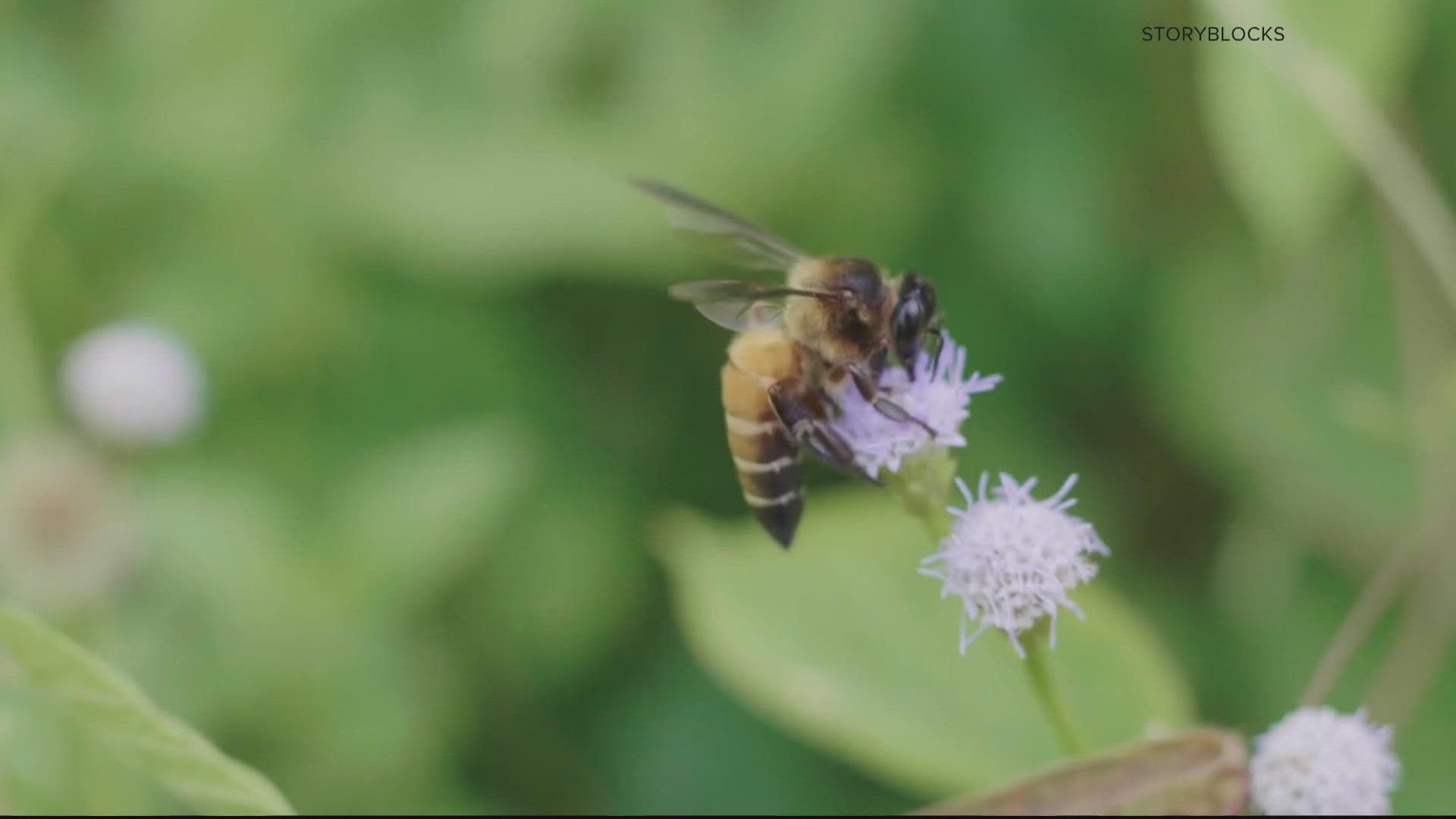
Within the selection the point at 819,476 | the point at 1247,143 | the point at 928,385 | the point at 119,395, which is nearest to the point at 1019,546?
the point at 928,385

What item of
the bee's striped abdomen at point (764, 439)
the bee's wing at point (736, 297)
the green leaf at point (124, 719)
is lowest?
the green leaf at point (124, 719)

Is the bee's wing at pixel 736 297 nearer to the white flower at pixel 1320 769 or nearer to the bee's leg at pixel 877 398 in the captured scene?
the bee's leg at pixel 877 398

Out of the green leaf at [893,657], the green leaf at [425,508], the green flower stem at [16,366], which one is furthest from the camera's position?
the green leaf at [425,508]

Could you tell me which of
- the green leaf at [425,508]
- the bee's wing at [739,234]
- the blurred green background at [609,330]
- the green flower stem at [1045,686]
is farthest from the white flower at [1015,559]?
the green leaf at [425,508]

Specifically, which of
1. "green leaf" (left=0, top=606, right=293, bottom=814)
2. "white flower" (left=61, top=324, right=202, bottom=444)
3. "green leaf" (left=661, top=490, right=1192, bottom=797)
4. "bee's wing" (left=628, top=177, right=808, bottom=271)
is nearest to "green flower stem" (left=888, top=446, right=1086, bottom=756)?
"green leaf" (left=661, top=490, right=1192, bottom=797)

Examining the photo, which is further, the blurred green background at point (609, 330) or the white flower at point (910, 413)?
the blurred green background at point (609, 330)

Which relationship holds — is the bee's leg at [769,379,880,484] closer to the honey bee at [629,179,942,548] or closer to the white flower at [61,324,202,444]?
the honey bee at [629,179,942,548]

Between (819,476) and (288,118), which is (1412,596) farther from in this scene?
(288,118)

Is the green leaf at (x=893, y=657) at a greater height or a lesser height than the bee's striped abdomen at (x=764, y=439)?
lesser
